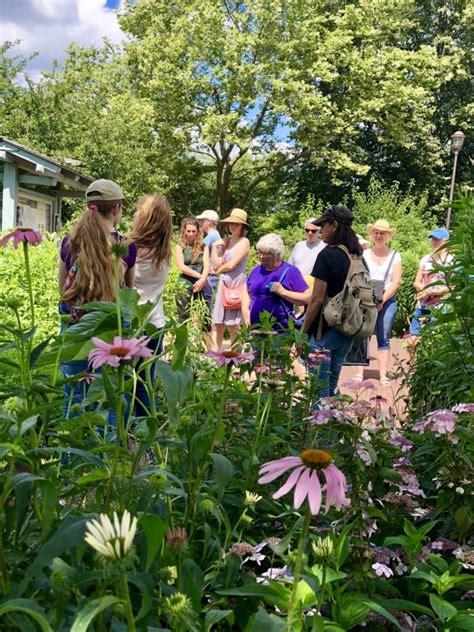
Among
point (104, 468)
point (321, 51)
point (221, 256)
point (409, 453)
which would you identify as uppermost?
point (321, 51)

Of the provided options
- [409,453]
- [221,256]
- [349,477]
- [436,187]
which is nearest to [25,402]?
[349,477]

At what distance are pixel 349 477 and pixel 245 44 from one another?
28.4m

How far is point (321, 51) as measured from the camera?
93.0 feet

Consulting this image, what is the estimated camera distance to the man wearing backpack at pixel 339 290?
4.24 m

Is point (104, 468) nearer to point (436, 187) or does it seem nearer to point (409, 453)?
point (409, 453)

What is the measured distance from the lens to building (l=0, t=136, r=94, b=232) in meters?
14.1

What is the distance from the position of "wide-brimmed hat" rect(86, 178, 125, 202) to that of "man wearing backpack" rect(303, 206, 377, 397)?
148 centimetres

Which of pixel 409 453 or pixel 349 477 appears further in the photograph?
pixel 409 453

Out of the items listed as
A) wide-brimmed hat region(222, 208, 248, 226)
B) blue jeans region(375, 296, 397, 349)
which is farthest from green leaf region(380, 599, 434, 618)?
blue jeans region(375, 296, 397, 349)

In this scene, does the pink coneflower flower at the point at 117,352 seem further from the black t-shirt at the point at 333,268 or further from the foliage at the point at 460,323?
the black t-shirt at the point at 333,268

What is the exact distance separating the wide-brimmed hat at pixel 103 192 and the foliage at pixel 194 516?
4.37 feet

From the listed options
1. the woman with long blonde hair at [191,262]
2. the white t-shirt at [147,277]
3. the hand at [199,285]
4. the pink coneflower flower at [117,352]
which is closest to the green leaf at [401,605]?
the pink coneflower flower at [117,352]

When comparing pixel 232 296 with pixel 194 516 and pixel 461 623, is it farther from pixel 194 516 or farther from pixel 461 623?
pixel 461 623

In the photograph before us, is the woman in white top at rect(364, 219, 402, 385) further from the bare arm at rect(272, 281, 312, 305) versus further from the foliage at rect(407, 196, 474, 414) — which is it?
the foliage at rect(407, 196, 474, 414)
